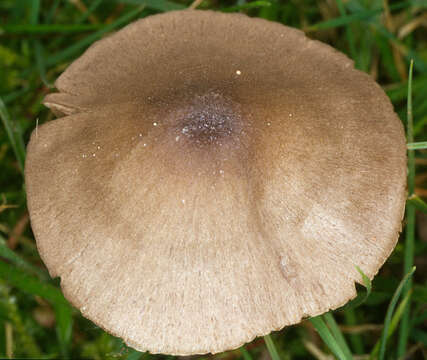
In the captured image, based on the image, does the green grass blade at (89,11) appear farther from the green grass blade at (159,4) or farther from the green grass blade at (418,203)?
the green grass blade at (418,203)

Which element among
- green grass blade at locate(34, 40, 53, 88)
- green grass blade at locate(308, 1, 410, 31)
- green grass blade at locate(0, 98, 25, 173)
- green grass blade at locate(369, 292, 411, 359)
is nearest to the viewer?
green grass blade at locate(369, 292, 411, 359)

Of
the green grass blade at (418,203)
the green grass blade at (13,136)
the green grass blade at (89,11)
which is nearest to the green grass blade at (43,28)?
the green grass blade at (89,11)

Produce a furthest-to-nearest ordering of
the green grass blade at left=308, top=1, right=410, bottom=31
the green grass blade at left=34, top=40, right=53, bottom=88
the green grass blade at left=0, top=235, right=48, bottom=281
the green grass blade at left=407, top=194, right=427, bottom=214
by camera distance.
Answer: the green grass blade at left=34, top=40, right=53, bottom=88
the green grass blade at left=308, top=1, right=410, bottom=31
the green grass blade at left=0, top=235, right=48, bottom=281
the green grass blade at left=407, top=194, right=427, bottom=214

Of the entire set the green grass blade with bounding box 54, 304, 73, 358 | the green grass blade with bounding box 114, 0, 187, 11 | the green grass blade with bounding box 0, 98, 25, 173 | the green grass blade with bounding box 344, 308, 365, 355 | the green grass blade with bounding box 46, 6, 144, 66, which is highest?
the green grass blade with bounding box 114, 0, 187, 11

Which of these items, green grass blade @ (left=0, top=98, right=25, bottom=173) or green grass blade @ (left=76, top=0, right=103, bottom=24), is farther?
green grass blade @ (left=76, top=0, right=103, bottom=24)

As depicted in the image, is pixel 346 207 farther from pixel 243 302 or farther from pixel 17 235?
pixel 17 235

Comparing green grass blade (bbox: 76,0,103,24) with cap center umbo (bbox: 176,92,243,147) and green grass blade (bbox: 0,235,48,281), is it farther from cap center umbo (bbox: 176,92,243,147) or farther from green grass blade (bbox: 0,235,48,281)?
green grass blade (bbox: 0,235,48,281)

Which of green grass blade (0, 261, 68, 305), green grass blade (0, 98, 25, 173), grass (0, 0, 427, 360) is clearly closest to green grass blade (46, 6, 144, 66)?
grass (0, 0, 427, 360)
